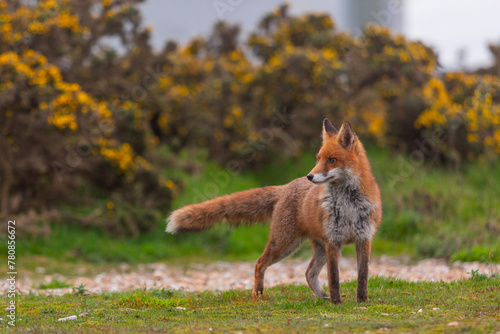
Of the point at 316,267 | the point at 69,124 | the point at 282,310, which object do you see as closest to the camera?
the point at 282,310

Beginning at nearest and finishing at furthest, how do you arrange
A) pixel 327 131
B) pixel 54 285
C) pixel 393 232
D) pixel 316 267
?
pixel 327 131
pixel 316 267
pixel 54 285
pixel 393 232

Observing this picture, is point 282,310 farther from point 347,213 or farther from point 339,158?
point 339,158

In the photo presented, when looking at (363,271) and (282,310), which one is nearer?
(282,310)

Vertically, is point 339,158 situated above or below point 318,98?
below

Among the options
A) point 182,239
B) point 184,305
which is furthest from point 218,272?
point 184,305

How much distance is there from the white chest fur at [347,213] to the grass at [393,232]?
4176 millimetres

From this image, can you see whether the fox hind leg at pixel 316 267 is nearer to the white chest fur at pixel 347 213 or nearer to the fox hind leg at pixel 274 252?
the fox hind leg at pixel 274 252

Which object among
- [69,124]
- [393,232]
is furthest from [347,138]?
[69,124]

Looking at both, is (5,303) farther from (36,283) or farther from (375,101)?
(375,101)

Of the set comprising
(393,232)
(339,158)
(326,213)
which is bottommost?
(393,232)

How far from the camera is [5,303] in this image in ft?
22.4

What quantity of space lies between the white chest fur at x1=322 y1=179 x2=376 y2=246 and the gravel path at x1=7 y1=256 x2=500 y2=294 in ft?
7.14

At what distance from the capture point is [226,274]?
415 inches

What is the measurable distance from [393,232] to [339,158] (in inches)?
279
